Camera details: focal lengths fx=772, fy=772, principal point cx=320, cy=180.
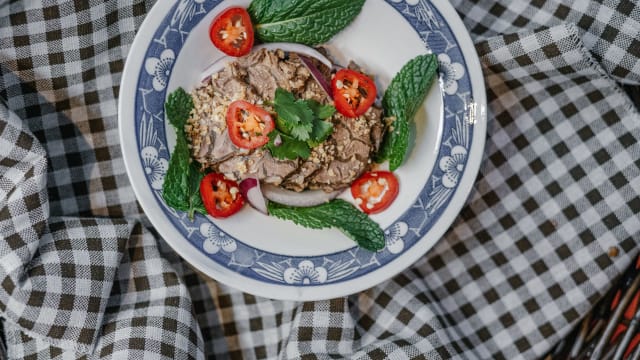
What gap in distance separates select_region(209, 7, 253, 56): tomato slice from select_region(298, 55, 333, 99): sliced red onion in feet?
0.62

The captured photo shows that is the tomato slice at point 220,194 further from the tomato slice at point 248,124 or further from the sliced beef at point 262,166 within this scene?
the tomato slice at point 248,124

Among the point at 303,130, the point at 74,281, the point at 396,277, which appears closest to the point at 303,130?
the point at 303,130

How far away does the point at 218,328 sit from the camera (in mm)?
2947

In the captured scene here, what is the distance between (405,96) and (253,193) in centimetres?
60

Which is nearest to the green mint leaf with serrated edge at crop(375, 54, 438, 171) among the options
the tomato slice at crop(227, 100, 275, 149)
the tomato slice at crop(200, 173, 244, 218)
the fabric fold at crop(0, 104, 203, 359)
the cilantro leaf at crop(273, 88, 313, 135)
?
the cilantro leaf at crop(273, 88, 313, 135)

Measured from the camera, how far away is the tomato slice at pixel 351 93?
2.51 meters

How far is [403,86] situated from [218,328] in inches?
45.9

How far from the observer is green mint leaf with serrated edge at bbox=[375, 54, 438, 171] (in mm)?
2543

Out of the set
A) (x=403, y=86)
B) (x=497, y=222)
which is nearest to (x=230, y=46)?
(x=403, y=86)

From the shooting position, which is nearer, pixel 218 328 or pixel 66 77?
pixel 66 77

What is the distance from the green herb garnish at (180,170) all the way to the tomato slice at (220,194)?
0.09 ft

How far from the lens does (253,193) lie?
8.42 ft

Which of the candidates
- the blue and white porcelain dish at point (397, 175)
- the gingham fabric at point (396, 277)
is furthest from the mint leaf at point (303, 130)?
the gingham fabric at point (396, 277)

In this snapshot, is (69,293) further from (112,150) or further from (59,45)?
(59,45)
